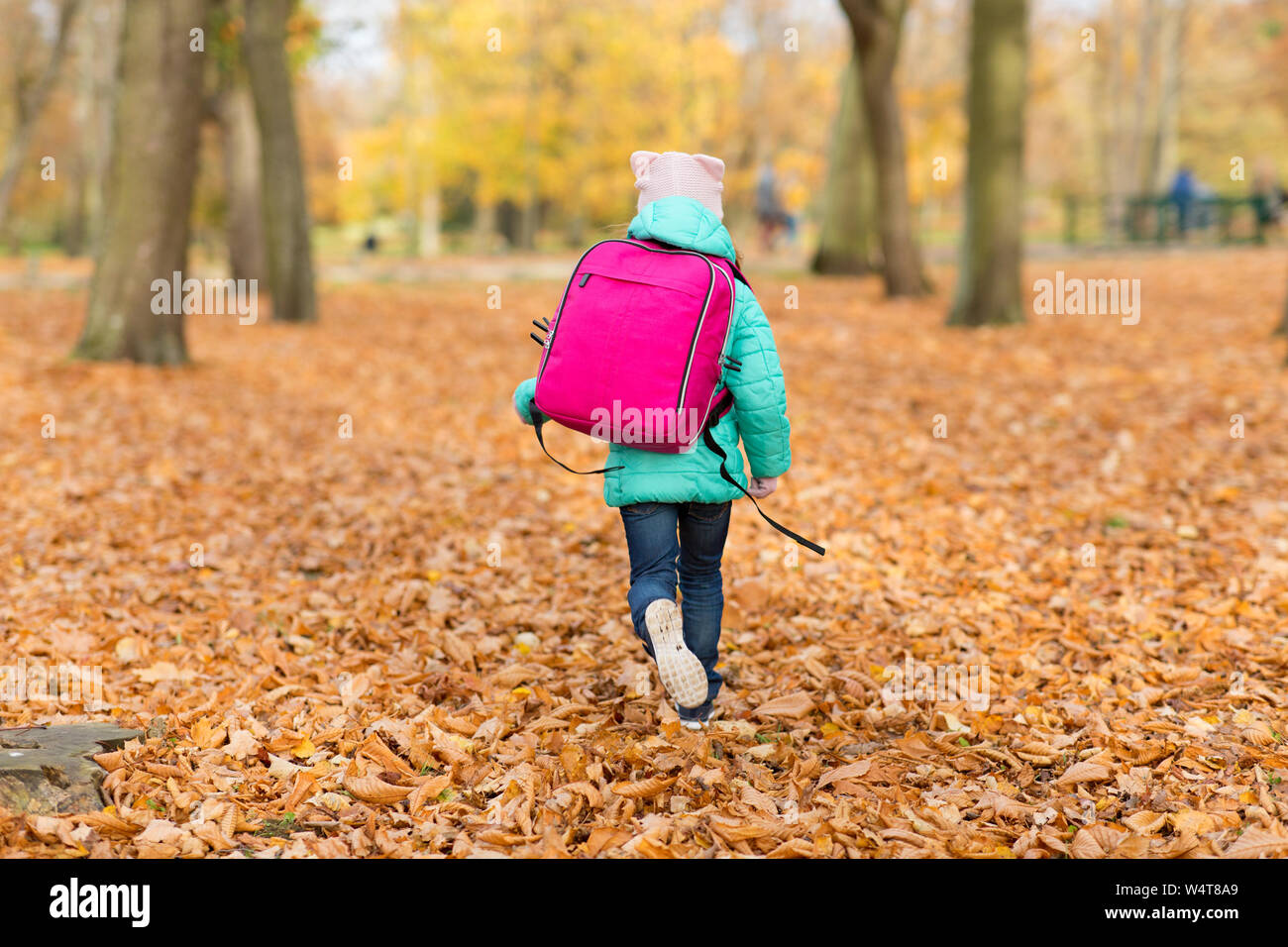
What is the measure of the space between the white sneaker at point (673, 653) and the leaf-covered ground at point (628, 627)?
366 mm

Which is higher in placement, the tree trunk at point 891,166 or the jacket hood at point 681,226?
the tree trunk at point 891,166

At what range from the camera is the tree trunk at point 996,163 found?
1130 cm

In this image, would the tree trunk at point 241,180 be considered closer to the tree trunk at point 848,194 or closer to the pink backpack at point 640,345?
the tree trunk at point 848,194

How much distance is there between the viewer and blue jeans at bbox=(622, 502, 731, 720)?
3.42m

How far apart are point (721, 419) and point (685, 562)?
519mm

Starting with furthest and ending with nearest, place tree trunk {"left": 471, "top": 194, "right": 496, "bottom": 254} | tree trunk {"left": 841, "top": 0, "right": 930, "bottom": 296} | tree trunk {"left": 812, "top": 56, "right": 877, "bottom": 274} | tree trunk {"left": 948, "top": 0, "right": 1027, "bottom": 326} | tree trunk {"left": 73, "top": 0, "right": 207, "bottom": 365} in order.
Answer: tree trunk {"left": 471, "top": 194, "right": 496, "bottom": 254} < tree trunk {"left": 812, "top": 56, "right": 877, "bottom": 274} < tree trunk {"left": 841, "top": 0, "right": 930, "bottom": 296} < tree trunk {"left": 948, "top": 0, "right": 1027, "bottom": 326} < tree trunk {"left": 73, "top": 0, "right": 207, "bottom": 365}

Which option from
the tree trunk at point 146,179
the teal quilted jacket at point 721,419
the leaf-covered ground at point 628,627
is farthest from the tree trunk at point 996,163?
the teal quilted jacket at point 721,419

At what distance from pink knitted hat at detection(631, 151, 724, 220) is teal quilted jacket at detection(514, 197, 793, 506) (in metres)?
0.06

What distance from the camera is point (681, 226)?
10.5 ft

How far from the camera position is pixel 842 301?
15.1 meters

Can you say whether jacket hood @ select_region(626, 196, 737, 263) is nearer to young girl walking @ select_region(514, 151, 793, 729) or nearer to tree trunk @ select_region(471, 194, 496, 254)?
young girl walking @ select_region(514, 151, 793, 729)

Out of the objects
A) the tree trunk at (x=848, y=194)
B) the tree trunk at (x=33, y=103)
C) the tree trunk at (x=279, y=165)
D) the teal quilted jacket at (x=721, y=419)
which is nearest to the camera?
the teal quilted jacket at (x=721, y=419)

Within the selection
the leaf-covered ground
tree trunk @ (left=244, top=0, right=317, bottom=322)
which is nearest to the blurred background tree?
tree trunk @ (left=244, top=0, right=317, bottom=322)

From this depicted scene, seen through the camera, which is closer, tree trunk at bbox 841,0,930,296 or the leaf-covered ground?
the leaf-covered ground
